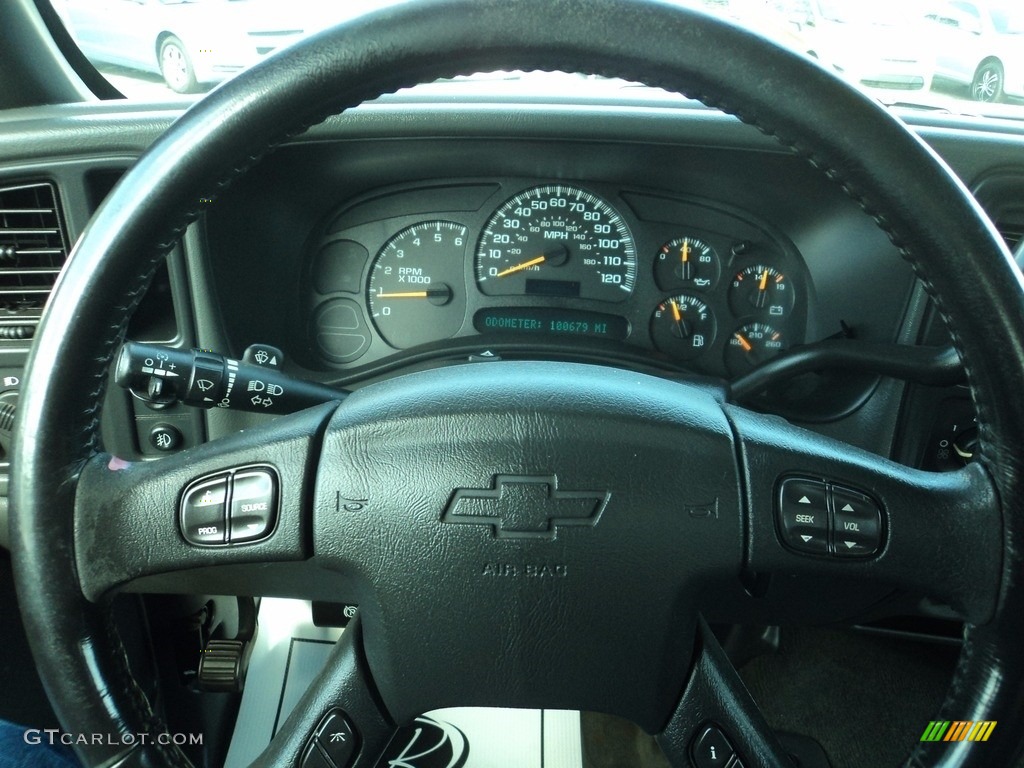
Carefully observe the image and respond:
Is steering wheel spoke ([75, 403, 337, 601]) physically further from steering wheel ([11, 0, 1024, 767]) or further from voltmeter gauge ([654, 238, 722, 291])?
voltmeter gauge ([654, 238, 722, 291])

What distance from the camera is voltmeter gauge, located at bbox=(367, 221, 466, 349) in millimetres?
1840

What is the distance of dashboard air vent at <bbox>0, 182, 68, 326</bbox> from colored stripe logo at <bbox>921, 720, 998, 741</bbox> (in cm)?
148

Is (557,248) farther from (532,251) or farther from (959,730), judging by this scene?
(959,730)

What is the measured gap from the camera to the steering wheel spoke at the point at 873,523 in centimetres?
79

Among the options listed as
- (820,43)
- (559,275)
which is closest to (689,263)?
(559,275)

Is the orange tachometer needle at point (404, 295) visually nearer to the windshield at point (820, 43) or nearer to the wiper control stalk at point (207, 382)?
the windshield at point (820, 43)

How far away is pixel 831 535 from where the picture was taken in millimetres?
811

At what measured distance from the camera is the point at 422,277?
185cm

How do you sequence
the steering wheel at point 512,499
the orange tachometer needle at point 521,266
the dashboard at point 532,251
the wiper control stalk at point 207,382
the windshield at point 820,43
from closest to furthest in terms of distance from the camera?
the steering wheel at point 512,499
the wiper control stalk at point 207,382
the dashboard at point 532,251
the windshield at point 820,43
the orange tachometer needle at point 521,266

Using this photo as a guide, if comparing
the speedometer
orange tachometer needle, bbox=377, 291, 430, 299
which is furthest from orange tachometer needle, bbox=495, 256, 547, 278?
orange tachometer needle, bbox=377, 291, 430, 299

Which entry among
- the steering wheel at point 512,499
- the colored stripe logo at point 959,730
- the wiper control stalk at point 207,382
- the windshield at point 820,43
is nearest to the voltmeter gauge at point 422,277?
the windshield at point 820,43

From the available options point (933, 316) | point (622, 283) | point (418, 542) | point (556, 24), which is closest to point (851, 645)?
point (933, 316)

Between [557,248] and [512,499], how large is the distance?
1077 millimetres

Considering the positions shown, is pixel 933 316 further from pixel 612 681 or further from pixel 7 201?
pixel 7 201
